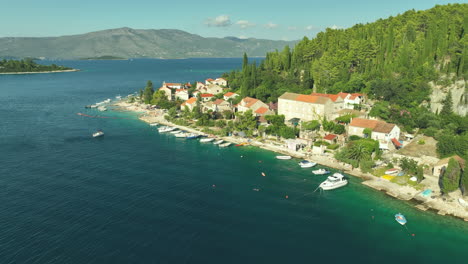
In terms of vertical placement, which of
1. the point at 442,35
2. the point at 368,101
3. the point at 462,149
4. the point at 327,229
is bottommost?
the point at 327,229

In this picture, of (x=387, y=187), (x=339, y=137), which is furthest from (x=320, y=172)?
(x=339, y=137)

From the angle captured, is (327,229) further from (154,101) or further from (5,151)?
(154,101)

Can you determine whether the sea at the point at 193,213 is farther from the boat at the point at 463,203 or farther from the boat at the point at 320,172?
the boat at the point at 463,203

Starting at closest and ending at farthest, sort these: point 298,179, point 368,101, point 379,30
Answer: point 298,179 < point 368,101 < point 379,30

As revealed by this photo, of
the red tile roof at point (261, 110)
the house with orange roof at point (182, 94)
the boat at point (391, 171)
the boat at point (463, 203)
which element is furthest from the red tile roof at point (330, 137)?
the house with orange roof at point (182, 94)

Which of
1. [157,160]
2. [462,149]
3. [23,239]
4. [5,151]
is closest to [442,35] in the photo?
[462,149]

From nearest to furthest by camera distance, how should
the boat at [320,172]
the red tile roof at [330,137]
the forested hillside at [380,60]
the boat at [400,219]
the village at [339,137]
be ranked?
the boat at [400,219]
the village at [339,137]
the boat at [320,172]
the red tile roof at [330,137]
the forested hillside at [380,60]

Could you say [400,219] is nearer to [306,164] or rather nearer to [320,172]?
[320,172]
